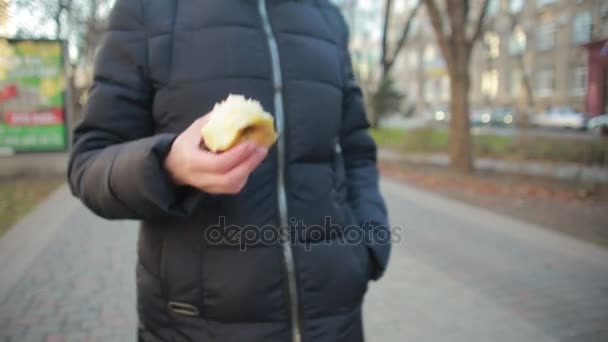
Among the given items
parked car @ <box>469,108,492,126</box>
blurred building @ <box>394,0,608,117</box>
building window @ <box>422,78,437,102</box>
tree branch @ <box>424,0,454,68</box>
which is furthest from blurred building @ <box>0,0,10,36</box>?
building window @ <box>422,78,437,102</box>

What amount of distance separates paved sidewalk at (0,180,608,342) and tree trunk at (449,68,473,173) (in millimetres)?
4583

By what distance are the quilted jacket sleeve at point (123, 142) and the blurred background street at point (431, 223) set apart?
30 centimetres

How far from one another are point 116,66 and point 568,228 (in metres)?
6.91

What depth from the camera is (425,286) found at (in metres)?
4.78

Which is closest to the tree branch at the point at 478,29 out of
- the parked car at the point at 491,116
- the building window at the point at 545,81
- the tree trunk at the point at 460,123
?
the tree trunk at the point at 460,123

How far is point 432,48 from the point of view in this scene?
194 ft

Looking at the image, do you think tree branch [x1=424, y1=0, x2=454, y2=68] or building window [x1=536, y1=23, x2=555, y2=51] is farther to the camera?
building window [x1=536, y1=23, x2=555, y2=51]

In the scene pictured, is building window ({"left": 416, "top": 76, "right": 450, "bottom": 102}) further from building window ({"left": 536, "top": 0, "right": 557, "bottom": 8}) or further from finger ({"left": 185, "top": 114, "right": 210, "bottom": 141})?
finger ({"left": 185, "top": 114, "right": 210, "bottom": 141})

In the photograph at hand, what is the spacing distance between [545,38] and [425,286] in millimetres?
42199

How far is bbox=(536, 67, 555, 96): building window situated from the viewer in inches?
1650

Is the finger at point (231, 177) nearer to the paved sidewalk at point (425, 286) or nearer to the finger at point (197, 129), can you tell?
the finger at point (197, 129)

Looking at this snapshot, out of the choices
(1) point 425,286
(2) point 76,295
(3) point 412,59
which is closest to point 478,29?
(1) point 425,286

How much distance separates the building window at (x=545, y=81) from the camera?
4191 cm

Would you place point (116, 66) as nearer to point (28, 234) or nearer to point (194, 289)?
point (194, 289)
